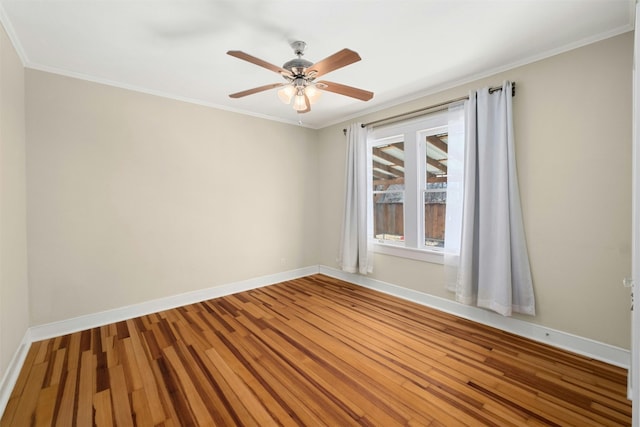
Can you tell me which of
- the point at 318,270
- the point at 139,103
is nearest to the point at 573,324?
the point at 318,270

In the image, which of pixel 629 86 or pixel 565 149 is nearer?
pixel 629 86

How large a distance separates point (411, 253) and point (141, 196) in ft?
11.1

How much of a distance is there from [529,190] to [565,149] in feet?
1.39

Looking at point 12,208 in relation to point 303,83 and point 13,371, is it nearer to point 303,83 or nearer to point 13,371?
point 13,371

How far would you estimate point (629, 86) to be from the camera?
2.06 metres

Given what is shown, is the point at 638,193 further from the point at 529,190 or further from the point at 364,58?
the point at 364,58

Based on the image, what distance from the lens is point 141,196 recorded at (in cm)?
314

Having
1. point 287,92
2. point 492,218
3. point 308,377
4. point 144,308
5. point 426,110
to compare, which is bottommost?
point 308,377

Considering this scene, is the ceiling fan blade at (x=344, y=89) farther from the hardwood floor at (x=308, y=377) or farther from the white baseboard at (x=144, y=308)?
the white baseboard at (x=144, y=308)

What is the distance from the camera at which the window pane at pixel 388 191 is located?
12.3 ft

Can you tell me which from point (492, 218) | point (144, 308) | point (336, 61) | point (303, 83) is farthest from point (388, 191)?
point (144, 308)

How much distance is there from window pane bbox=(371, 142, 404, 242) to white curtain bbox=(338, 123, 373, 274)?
166mm

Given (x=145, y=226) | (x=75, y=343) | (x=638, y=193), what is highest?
(x=638, y=193)

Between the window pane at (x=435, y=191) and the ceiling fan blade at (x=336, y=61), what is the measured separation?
1.94 m
